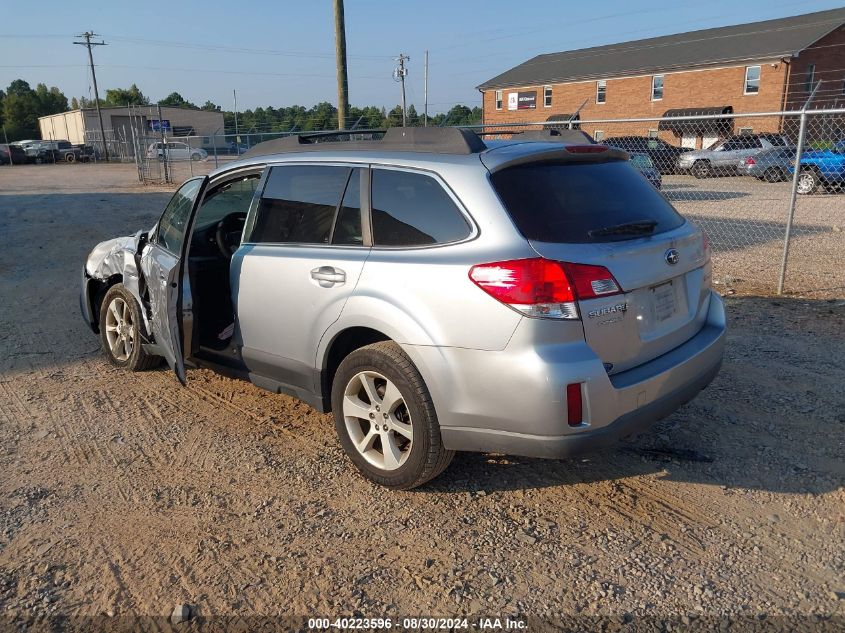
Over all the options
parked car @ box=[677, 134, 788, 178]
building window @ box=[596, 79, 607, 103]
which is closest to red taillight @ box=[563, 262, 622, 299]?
parked car @ box=[677, 134, 788, 178]

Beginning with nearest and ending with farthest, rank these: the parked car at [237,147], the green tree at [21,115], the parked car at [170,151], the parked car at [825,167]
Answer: the parked car at [825,167] < the parked car at [237,147] < the parked car at [170,151] < the green tree at [21,115]

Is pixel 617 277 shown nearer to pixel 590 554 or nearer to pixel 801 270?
pixel 590 554

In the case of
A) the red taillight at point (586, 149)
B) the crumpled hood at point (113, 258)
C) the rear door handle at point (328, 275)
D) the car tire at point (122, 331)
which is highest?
the red taillight at point (586, 149)

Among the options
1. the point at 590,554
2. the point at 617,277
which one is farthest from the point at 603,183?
the point at 590,554

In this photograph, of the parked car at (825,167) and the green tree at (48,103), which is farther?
the green tree at (48,103)

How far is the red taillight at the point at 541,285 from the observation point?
9.35 feet

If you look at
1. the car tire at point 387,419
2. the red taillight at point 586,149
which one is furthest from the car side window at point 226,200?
the red taillight at point 586,149

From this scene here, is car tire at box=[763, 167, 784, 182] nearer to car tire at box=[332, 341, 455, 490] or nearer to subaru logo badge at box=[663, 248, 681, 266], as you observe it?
subaru logo badge at box=[663, 248, 681, 266]

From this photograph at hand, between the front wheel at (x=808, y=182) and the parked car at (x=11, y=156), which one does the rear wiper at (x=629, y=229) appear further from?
the parked car at (x=11, y=156)

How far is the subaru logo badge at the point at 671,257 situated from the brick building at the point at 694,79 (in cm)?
3096

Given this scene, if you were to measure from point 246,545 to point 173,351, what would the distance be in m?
1.70

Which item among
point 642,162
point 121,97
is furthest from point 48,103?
point 642,162

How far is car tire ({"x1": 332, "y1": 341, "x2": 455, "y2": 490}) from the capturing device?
10.5ft

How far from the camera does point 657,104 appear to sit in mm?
42469
